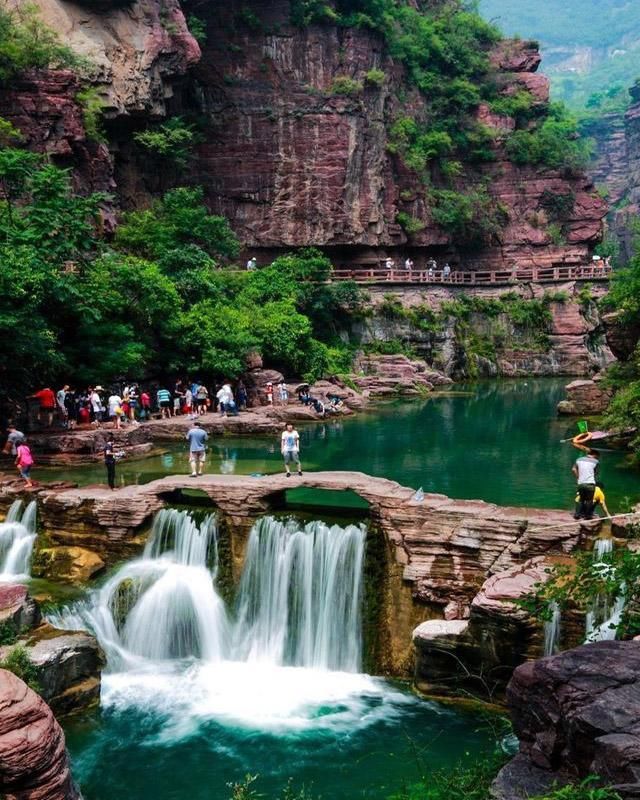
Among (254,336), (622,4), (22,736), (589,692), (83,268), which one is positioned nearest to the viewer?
(589,692)

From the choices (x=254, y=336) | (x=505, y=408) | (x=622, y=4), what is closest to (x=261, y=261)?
(x=254, y=336)

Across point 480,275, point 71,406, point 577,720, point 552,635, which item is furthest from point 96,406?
point 480,275

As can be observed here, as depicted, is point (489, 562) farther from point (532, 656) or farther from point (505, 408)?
point (505, 408)

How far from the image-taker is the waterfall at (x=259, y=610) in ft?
42.9

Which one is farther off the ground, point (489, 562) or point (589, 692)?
point (589, 692)

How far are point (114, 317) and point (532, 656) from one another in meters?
19.0

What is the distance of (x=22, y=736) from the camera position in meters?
7.83

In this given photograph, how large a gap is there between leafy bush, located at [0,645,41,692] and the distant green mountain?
147385 mm

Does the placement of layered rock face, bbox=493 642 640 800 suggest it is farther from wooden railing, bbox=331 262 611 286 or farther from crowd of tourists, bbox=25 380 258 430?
wooden railing, bbox=331 262 611 286

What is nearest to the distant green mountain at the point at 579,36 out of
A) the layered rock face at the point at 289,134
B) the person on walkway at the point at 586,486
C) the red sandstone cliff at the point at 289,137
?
the red sandstone cliff at the point at 289,137

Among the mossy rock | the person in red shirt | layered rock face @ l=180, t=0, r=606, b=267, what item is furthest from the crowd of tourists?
layered rock face @ l=180, t=0, r=606, b=267

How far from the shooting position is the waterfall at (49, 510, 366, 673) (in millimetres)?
13070

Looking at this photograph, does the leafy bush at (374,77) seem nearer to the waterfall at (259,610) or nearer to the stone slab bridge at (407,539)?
the stone slab bridge at (407,539)

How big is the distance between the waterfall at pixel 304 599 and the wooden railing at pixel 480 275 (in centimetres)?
3284
